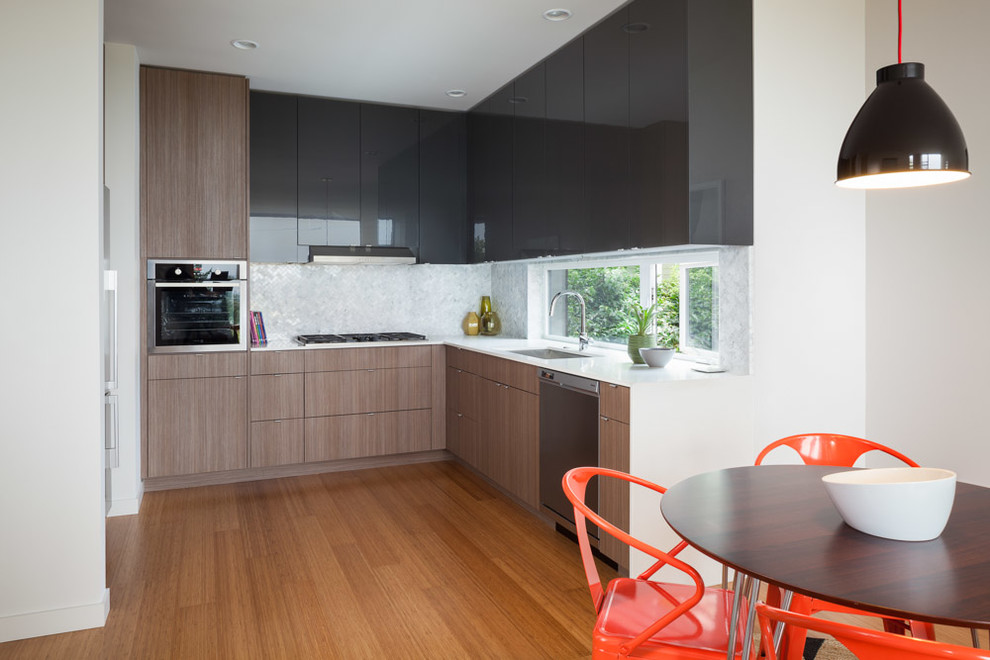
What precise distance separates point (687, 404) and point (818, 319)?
0.80 metres

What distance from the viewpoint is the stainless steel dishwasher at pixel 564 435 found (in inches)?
125

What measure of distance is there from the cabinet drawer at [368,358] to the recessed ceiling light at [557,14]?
2405 mm

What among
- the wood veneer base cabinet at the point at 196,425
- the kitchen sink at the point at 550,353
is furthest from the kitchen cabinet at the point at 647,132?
the wood veneer base cabinet at the point at 196,425

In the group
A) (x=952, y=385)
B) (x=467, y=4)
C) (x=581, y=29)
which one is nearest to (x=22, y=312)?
(x=467, y=4)

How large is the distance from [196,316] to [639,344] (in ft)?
9.22

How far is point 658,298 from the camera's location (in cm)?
386

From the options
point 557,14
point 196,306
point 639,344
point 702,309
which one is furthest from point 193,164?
point 702,309

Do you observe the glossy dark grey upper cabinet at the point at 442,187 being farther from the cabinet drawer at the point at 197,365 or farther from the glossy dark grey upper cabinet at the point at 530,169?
the cabinet drawer at the point at 197,365

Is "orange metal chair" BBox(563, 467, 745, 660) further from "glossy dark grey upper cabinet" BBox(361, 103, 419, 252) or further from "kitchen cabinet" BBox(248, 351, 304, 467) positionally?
"glossy dark grey upper cabinet" BBox(361, 103, 419, 252)

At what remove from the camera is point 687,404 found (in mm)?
2975

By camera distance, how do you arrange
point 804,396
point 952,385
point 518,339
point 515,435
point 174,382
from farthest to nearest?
point 518,339, point 174,382, point 515,435, point 804,396, point 952,385

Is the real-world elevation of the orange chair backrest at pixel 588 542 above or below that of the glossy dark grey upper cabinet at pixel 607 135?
below

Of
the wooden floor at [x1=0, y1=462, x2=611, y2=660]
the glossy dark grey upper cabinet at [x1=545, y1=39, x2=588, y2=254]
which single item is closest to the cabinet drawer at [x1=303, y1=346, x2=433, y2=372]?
the wooden floor at [x1=0, y1=462, x2=611, y2=660]

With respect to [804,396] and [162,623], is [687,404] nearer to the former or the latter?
[804,396]
